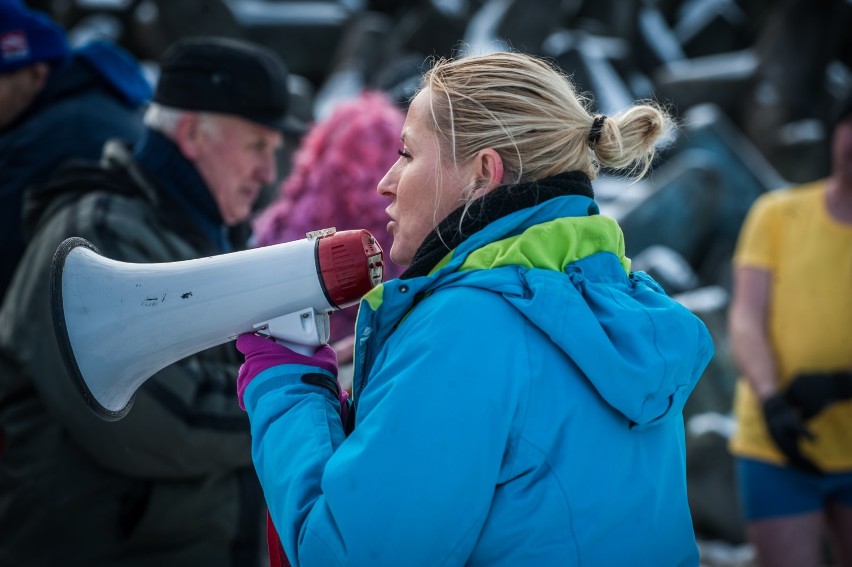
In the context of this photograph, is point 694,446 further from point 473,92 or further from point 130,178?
point 473,92

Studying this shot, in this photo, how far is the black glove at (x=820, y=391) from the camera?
312 cm

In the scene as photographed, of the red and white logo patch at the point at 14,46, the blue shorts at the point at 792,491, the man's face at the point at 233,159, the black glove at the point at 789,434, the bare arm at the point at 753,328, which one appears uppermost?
the man's face at the point at 233,159

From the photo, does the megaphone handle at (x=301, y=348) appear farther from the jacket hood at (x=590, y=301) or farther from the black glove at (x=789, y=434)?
the black glove at (x=789, y=434)

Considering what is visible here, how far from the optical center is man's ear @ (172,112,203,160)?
2.52 metres

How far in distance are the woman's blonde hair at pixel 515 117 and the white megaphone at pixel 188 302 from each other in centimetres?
25

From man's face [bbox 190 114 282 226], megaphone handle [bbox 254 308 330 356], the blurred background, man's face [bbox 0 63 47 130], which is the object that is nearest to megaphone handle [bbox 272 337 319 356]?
megaphone handle [bbox 254 308 330 356]

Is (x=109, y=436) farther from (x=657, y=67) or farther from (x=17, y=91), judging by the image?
(x=657, y=67)

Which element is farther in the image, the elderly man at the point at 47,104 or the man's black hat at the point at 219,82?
the elderly man at the point at 47,104

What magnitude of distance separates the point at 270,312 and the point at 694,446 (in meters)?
3.63

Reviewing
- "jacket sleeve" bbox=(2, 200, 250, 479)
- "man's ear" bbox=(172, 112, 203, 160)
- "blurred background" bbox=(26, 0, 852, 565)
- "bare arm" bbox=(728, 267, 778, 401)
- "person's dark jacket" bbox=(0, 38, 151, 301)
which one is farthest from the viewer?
"blurred background" bbox=(26, 0, 852, 565)

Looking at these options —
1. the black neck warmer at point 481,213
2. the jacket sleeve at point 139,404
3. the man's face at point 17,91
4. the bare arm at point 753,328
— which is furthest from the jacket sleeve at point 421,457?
the man's face at point 17,91

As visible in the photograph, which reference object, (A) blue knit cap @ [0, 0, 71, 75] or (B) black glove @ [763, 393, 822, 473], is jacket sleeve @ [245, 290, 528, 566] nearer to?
(B) black glove @ [763, 393, 822, 473]

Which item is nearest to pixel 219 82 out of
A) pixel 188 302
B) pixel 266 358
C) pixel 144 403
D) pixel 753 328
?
pixel 144 403

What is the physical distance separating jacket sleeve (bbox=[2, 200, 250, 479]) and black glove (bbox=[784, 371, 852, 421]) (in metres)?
1.86
